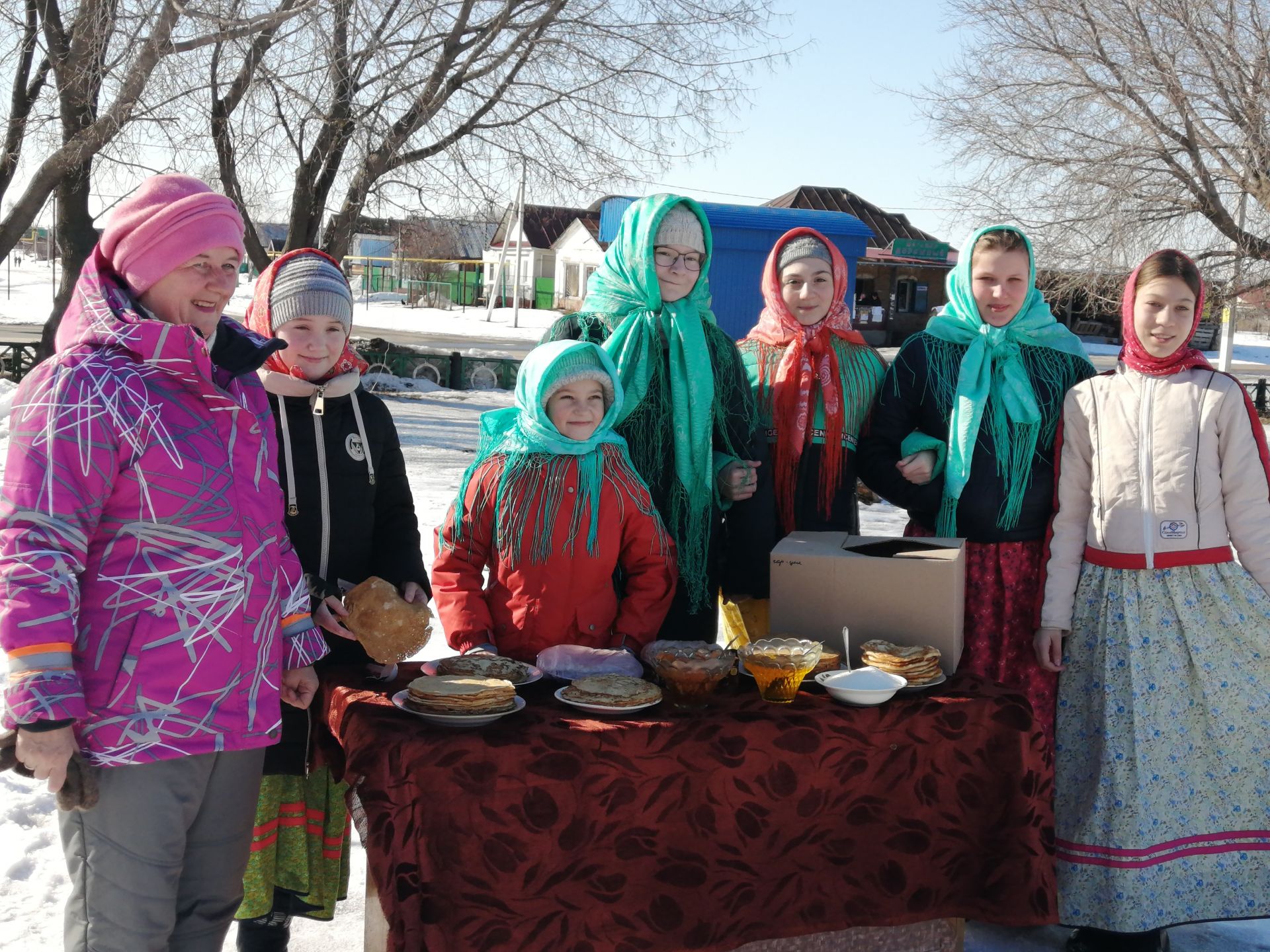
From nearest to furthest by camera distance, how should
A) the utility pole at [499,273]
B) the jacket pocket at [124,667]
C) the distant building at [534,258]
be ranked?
the jacket pocket at [124,667]
the utility pole at [499,273]
the distant building at [534,258]

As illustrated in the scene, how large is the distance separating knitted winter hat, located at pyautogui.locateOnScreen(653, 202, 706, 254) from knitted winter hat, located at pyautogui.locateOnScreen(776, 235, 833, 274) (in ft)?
1.07

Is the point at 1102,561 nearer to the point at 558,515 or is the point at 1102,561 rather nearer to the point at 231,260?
the point at 558,515

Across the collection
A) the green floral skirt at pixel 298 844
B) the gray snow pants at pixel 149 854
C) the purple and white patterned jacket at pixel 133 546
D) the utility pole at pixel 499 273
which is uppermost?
the utility pole at pixel 499 273

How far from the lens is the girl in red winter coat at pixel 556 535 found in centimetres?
252

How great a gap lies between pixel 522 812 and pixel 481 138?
994 centimetres

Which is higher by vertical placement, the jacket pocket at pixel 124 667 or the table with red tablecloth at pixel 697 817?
the jacket pocket at pixel 124 667

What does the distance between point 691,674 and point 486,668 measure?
1.39 ft

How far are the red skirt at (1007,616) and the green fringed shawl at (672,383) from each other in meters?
0.71

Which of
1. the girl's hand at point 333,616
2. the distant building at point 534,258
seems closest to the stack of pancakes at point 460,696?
the girl's hand at point 333,616

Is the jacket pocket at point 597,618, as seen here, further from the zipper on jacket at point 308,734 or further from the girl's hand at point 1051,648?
the girl's hand at point 1051,648

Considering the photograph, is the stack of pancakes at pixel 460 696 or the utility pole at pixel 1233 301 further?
the utility pole at pixel 1233 301

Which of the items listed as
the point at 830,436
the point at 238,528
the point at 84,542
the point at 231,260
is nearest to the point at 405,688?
the point at 238,528

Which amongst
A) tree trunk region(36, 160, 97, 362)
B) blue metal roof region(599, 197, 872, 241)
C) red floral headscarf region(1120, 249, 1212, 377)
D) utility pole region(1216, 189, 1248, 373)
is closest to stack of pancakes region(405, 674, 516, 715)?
red floral headscarf region(1120, 249, 1212, 377)

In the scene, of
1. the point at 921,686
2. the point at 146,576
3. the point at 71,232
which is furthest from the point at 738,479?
the point at 71,232
